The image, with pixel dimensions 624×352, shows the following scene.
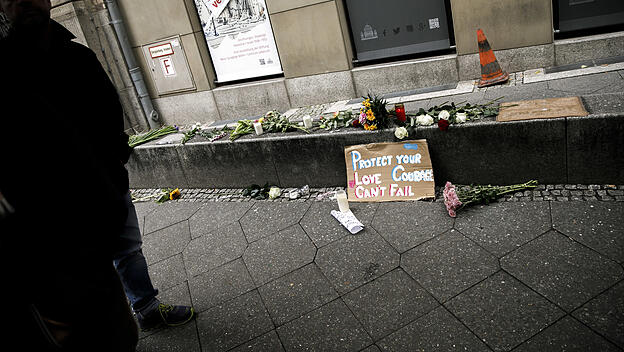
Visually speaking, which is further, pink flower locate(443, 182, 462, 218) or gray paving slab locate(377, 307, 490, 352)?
pink flower locate(443, 182, 462, 218)

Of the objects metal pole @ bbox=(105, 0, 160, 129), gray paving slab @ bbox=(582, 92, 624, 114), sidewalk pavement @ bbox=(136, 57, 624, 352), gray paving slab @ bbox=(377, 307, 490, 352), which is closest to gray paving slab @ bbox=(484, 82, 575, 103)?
gray paving slab @ bbox=(582, 92, 624, 114)

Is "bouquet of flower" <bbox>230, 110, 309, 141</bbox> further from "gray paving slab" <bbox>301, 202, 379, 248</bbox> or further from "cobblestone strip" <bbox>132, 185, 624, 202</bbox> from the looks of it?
"gray paving slab" <bbox>301, 202, 379, 248</bbox>

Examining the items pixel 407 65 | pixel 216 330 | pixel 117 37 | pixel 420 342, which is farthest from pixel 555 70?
pixel 117 37

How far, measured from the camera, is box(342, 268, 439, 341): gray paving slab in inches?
97.3

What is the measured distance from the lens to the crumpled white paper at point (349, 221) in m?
3.53

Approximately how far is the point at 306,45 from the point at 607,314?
6.49 metres

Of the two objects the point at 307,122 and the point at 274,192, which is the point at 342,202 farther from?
the point at 307,122

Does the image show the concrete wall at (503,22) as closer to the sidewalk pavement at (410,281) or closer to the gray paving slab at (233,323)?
the sidewalk pavement at (410,281)

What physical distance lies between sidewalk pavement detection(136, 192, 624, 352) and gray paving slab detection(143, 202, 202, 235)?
0.73 m

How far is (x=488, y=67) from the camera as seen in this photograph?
19.7 ft

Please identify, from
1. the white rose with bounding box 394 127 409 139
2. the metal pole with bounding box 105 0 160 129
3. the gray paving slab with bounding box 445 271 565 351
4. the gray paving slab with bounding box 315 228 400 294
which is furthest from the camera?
the metal pole with bounding box 105 0 160 129

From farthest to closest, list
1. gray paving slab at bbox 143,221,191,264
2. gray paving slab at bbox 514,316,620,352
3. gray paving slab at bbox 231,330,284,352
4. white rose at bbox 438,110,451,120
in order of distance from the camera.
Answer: gray paving slab at bbox 143,221,191,264 → white rose at bbox 438,110,451,120 → gray paving slab at bbox 231,330,284,352 → gray paving slab at bbox 514,316,620,352

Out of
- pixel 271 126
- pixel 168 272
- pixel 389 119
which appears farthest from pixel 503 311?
pixel 271 126

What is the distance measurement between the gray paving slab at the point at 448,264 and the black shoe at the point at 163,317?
1694 millimetres
